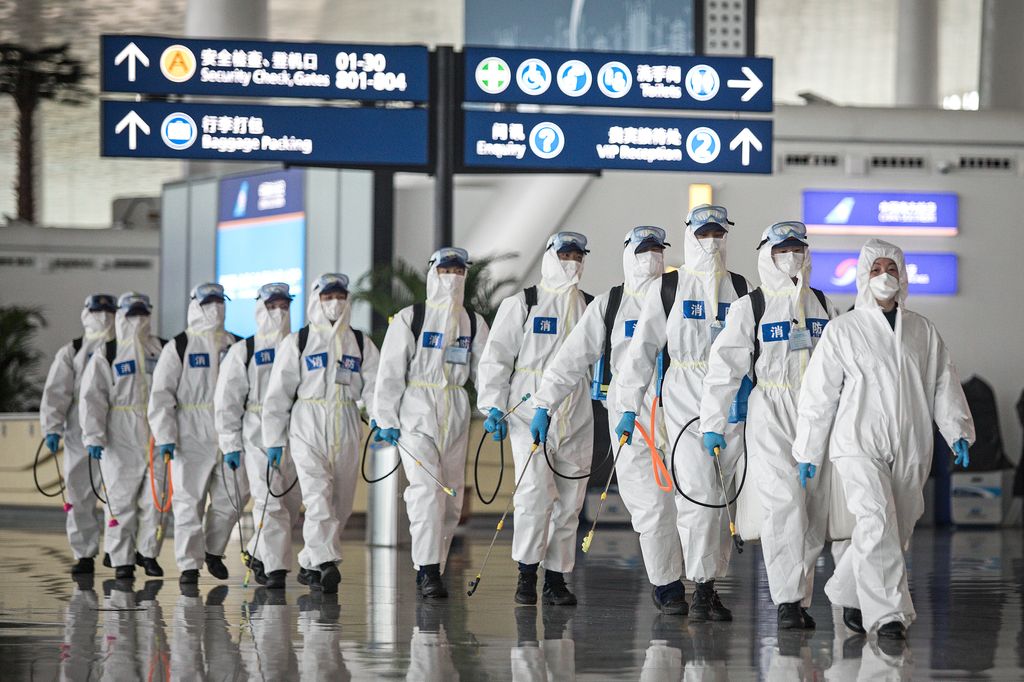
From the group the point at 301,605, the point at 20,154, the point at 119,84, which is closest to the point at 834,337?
the point at 301,605

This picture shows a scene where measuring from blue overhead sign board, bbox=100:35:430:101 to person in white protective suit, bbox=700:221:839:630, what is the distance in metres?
4.60

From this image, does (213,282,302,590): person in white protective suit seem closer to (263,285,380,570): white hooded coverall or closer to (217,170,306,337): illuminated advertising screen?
(263,285,380,570): white hooded coverall

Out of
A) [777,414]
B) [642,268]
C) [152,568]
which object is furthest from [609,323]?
[152,568]

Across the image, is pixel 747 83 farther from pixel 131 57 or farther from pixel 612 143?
pixel 131 57

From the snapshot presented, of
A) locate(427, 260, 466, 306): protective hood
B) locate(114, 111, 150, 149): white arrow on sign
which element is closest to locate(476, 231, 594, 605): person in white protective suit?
locate(427, 260, 466, 306): protective hood

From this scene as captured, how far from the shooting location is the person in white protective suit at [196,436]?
10320 mm

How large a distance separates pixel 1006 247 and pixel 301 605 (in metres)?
12.1

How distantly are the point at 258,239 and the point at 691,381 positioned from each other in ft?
39.1

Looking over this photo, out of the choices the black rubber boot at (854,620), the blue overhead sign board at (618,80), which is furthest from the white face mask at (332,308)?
the black rubber boot at (854,620)

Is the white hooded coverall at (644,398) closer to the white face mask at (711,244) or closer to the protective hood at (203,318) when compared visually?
the white face mask at (711,244)

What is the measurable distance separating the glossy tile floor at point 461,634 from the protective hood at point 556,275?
1.82 metres

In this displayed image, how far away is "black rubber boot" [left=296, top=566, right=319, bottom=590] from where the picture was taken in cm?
951

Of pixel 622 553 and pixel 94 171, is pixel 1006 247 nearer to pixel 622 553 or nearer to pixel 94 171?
pixel 622 553

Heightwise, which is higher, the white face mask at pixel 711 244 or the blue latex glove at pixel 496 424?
the white face mask at pixel 711 244
